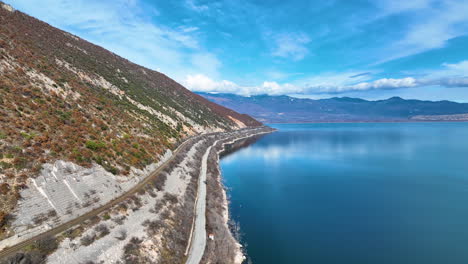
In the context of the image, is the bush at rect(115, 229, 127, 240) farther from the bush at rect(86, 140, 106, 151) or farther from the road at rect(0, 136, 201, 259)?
the bush at rect(86, 140, 106, 151)

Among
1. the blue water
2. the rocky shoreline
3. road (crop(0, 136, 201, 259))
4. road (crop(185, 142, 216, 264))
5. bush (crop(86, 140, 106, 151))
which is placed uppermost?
bush (crop(86, 140, 106, 151))

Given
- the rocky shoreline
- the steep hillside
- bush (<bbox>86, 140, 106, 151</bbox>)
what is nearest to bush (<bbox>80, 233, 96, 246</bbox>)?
the rocky shoreline

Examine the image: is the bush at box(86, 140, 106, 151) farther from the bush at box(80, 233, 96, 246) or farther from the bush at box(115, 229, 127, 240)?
→ the bush at box(80, 233, 96, 246)

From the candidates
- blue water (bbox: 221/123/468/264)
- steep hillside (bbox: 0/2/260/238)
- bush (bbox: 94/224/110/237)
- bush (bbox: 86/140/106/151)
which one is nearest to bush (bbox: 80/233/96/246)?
bush (bbox: 94/224/110/237)

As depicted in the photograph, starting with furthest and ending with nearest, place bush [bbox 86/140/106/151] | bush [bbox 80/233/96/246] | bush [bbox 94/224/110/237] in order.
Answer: bush [bbox 86/140/106/151] → bush [bbox 94/224/110/237] → bush [bbox 80/233/96/246]

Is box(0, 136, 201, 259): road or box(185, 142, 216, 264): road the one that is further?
box(185, 142, 216, 264): road

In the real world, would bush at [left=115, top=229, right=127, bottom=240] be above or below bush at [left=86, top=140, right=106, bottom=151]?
below

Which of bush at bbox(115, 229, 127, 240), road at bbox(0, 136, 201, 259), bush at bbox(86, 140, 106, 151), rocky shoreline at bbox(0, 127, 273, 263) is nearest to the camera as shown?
road at bbox(0, 136, 201, 259)

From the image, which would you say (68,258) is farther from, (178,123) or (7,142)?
(178,123)

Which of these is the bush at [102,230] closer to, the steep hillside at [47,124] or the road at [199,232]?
the steep hillside at [47,124]
